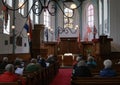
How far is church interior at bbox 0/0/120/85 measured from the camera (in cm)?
1200

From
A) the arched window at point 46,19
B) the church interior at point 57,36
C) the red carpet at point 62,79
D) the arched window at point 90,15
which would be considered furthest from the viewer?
the arched window at point 90,15

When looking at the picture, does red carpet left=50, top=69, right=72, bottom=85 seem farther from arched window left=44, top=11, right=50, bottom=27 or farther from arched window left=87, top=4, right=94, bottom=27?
arched window left=87, top=4, right=94, bottom=27

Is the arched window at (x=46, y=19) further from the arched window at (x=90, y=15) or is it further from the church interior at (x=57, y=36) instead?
the arched window at (x=90, y=15)

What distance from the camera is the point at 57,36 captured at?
3356cm

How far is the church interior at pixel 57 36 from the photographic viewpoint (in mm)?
11999

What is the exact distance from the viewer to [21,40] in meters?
23.8

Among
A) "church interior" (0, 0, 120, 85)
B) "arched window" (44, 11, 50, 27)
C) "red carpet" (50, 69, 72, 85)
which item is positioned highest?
"arched window" (44, 11, 50, 27)

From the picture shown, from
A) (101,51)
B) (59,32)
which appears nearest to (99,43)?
(101,51)

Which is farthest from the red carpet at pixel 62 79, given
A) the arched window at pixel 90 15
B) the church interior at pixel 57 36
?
the arched window at pixel 90 15

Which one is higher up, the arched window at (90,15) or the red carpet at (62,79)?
the arched window at (90,15)

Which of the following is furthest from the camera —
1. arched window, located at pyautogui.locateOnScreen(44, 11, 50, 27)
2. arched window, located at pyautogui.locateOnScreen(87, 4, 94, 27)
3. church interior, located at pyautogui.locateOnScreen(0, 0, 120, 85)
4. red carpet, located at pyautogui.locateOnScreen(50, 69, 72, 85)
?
arched window, located at pyautogui.locateOnScreen(87, 4, 94, 27)

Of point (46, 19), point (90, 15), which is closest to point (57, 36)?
point (46, 19)

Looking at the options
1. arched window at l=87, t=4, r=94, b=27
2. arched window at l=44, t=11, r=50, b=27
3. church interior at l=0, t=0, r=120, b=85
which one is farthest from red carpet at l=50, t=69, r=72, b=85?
arched window at l=87, t=4, r=94, b=27

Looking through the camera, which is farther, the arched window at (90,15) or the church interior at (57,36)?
the arched window at (90,15)
